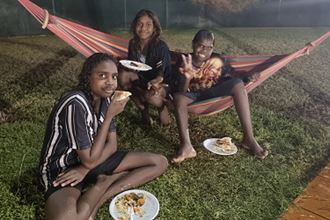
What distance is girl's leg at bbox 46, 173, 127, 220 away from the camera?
1.58 meters

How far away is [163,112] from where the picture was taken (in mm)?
2943

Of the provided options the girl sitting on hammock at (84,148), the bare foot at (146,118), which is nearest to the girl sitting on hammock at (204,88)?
the bare foot at (146,118)

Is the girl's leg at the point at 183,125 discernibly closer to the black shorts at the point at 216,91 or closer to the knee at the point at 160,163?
the black shorts at the point at 216,91

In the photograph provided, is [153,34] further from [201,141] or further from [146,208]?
[146,208]

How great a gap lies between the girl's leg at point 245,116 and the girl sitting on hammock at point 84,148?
1000 mm

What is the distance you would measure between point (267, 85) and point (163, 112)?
1.69 metres

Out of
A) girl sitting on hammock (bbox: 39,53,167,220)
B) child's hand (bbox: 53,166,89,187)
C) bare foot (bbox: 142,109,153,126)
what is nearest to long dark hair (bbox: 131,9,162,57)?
bare foot (bbox: 142,109,153,126)

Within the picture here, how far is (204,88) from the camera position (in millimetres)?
2748

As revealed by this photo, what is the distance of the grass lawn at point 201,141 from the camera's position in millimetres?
2070

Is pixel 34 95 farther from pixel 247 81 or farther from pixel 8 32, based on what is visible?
pixel 8 32

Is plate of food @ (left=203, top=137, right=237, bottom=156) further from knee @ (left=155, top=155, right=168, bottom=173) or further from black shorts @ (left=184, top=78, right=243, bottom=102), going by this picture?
knee @ (left=155, top=155, right=168, bottom=173)

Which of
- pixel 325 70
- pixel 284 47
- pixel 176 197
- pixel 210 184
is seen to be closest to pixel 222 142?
pixel 210 184

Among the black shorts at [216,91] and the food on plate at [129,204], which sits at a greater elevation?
the black shorts at [216,91]

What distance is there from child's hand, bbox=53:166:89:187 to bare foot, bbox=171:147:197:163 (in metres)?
0.82
